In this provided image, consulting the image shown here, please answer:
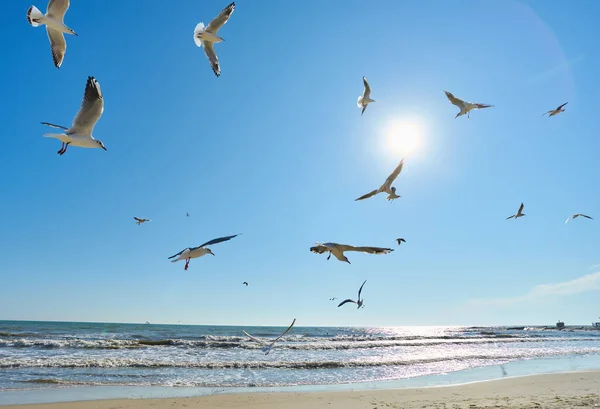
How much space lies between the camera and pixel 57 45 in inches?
290

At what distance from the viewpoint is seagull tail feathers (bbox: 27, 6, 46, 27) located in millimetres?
6660

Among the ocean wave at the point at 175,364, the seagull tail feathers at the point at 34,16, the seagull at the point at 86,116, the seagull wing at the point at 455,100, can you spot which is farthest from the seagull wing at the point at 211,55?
the ocean wave at the point at 175,364

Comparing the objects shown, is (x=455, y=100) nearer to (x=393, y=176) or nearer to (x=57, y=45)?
(x=393, y=176)

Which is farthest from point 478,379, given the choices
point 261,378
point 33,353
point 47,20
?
point 33,353

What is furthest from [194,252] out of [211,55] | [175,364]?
[175,364]

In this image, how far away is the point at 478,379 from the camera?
12953mm

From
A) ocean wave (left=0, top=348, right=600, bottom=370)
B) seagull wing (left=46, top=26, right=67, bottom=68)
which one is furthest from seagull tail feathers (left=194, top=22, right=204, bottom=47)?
ocean wave (left=0, top=348, right=600, bottom=370)

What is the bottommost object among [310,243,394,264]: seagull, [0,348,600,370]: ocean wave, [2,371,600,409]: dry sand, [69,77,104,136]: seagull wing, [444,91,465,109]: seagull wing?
[2,371,600,409]: dry sand

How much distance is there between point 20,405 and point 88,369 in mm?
5969

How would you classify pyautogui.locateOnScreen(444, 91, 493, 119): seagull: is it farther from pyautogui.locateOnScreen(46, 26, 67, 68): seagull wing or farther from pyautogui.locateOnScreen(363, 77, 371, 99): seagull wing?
pyautogui.locateOnScreen(46, 26, 67, 68): seagull wing

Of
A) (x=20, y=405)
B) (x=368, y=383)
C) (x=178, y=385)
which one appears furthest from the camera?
(x=368, y=383)

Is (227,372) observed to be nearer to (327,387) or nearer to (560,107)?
(327,387)

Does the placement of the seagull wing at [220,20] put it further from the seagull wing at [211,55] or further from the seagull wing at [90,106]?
the seagull wing at [90,106]

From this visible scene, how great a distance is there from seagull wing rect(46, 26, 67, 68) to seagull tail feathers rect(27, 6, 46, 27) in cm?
35
